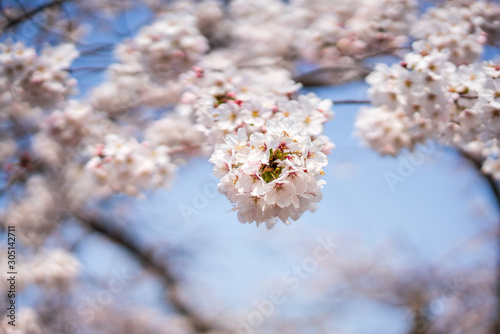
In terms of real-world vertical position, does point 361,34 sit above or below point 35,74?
below

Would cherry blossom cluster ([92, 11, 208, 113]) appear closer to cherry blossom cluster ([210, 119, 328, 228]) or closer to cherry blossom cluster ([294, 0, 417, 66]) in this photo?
cherry blossom cluster ([294, 0, 417, 66])

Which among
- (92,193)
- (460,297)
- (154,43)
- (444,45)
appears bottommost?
(460,297)

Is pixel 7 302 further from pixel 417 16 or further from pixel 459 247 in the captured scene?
pixel 459 247

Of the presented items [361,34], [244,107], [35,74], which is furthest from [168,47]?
[361,34]

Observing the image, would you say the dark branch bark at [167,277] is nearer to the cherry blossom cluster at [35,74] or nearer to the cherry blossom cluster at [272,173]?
the cherry blossom cluster at [35,74]

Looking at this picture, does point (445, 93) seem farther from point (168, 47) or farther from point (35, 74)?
point (35, 74)

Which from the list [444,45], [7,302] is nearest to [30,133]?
[7,302]
